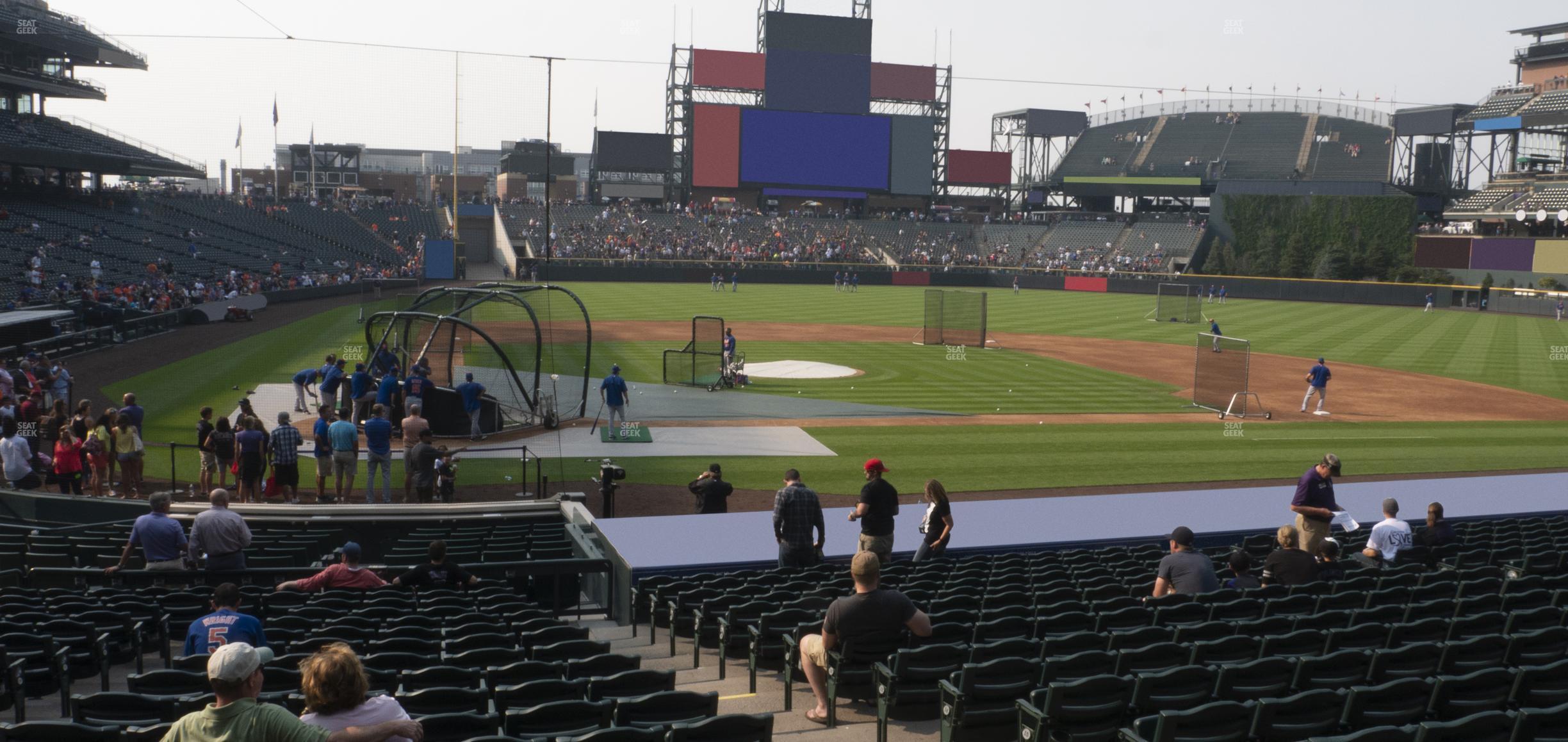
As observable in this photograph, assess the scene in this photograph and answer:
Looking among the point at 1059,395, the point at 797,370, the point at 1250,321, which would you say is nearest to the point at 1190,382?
the point at 1059,395

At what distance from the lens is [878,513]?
39.7 feet

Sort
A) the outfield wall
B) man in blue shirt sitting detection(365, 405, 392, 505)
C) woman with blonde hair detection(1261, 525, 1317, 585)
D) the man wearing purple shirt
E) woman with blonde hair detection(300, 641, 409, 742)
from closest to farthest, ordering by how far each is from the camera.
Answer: woman with blonde hair detection(300, 641, 409, 742) → woman with blonde hair detection(1261, 525, 1317, 585) → the man wearing purple shirt → man in blue shirt sitting detection(365, 405, 392, 505) → the outfield wall

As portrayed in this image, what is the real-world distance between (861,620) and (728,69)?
98625mm

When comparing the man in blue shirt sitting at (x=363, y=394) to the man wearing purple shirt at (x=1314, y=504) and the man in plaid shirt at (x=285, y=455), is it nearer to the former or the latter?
the man in plaid shirt at (x=285, y=455)

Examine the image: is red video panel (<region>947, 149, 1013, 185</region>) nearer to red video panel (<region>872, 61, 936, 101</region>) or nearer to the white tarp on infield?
red video panel (<region>872, 61, 936, 101</region>)

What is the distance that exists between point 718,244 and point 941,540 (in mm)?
78580

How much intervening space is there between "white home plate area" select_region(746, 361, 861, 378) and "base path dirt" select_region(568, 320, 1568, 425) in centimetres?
689

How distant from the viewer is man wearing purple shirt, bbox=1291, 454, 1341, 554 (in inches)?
514

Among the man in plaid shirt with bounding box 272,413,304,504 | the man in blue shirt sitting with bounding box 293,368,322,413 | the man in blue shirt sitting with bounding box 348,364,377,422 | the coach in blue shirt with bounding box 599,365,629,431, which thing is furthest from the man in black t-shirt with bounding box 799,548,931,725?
the man in blue shirt sitting with bounding box 293,368,322,413

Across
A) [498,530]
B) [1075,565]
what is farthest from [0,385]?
[1075,565]

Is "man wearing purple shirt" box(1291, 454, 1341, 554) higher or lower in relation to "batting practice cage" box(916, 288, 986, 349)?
lower

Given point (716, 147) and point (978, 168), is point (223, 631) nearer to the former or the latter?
point (716, 147)

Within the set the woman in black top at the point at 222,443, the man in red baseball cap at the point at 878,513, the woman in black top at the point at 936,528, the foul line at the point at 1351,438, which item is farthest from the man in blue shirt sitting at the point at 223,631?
the foul line at the point at 1351,438

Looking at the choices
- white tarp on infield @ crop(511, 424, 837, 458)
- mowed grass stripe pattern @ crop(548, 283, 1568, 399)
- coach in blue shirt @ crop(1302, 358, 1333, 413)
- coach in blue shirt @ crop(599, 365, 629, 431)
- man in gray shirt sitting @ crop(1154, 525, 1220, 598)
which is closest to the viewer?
man in gray shirt sitting @ crop(1154, 525, 1220, 598)
